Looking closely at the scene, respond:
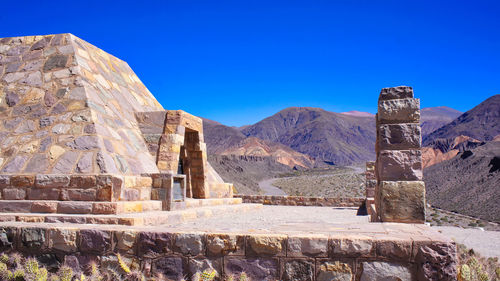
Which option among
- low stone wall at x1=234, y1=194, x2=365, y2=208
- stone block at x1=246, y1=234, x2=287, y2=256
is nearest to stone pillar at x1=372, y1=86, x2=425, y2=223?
stone block at x1=246, y1=234, x2=287, y2=256

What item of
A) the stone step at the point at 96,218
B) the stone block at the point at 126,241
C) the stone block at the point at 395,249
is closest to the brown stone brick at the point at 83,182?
the stone step at the point at 96,218

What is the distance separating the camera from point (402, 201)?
16.6 feet

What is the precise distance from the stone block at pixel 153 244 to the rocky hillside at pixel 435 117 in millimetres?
135210

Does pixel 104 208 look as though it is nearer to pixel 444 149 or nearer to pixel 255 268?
pixel 255 268

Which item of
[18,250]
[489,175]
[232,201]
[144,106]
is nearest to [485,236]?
[232,201]

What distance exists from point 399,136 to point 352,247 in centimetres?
256

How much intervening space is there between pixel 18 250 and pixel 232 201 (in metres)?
6.10

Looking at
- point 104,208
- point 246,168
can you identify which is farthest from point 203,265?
point 246,168

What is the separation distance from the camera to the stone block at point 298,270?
3135 millimetres

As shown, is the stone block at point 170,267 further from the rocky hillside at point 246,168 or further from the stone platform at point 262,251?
the rocky hillside at point 246,168

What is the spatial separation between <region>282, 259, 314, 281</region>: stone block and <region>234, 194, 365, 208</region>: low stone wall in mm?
9609

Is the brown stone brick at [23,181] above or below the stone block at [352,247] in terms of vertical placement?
above

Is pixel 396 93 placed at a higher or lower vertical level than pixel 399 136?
higher

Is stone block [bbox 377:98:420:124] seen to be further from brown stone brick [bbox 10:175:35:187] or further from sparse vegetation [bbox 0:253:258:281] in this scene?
brown stone brick [bbox 10:175:35:187]
